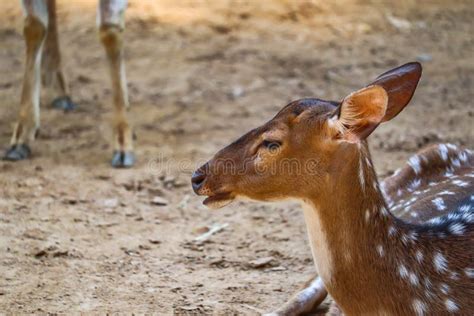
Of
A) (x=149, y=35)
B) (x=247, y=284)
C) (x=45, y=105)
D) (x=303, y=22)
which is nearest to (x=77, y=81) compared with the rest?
(x=45, y=105)

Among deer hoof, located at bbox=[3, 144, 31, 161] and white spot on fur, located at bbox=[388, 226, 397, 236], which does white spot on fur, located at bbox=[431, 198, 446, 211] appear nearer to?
white spot on fur, located at bbox=[388, 226, 397, 236]

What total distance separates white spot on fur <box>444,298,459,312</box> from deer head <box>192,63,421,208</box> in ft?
2.01

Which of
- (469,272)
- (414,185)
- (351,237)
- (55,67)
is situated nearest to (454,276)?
(469,272)

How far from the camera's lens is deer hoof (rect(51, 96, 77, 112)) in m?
7.70

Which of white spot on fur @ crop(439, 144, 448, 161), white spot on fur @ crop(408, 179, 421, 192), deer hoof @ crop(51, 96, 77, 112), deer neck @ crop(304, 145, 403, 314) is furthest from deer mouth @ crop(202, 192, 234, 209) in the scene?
deer hoof @ crop(51, 96, 77, 112)

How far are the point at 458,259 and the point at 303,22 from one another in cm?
675

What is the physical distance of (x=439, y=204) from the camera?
4.16m

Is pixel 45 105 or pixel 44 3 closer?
pixel 44 3

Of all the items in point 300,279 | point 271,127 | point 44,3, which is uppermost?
point 271,127

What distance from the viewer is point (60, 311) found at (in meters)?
Answer: 4.16

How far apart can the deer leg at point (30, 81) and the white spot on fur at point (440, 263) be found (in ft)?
12.2

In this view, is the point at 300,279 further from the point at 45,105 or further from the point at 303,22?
the point at 303,22

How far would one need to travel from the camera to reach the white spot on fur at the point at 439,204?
4.12 m

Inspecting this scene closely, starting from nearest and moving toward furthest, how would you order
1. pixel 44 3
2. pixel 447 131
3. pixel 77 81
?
pixel 44 3
pixel 447 131
pixel 77 81
